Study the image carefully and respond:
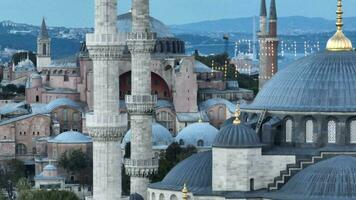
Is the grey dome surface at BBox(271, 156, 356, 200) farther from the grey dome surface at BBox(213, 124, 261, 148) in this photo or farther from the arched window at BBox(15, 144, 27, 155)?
the arched window at BBox(15, 144, 27, 155)

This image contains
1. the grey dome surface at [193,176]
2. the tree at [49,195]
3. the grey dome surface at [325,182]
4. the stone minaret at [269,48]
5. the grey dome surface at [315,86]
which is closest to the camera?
the grey dome surface at [325,182]

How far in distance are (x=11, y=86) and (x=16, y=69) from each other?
16036 mm

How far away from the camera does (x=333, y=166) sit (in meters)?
40.3

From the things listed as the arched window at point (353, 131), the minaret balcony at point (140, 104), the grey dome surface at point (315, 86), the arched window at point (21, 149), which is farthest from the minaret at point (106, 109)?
the arched window at point (21, 149)

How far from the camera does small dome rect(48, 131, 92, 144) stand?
79.5 meters

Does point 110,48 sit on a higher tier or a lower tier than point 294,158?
higher

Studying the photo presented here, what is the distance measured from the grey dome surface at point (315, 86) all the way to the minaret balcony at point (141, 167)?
9.41 ft

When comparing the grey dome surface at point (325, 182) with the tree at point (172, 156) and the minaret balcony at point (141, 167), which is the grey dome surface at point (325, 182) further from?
the tree at point (172, 156)

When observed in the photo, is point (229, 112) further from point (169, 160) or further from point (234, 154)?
point (234, 154)

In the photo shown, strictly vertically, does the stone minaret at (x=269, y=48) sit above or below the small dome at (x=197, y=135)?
above

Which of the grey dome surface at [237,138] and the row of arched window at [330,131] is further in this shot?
the row of arched window at [330,131]

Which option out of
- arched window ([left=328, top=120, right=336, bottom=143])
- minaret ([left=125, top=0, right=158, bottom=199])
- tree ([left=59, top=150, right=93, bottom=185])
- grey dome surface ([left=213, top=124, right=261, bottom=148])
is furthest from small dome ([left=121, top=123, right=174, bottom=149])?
grey dome surface ([left=213, top=124, right=261, bottom=148])

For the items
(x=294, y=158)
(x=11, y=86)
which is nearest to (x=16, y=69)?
(x=11, y=86)

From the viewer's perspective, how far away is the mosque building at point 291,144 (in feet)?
133
